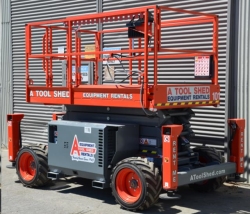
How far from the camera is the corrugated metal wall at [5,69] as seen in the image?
44.1ft

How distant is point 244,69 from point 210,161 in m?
1.89

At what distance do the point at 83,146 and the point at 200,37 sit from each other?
330cm

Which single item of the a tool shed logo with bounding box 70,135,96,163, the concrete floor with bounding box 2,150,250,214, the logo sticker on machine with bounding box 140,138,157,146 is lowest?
the concrete floor with bounding box 2,150,250,214

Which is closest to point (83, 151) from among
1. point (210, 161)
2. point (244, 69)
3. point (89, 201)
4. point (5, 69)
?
point (89, 201)

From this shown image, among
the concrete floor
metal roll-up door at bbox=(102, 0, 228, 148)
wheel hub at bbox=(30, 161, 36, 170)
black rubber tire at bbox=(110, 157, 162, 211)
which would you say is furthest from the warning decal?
wheel hub at bbox=(30, 161, 36, 170)

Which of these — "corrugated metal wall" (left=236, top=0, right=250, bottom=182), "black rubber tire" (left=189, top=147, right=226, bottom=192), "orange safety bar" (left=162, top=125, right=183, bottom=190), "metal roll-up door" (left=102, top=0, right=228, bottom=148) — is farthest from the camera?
"metal roll-up door" (left=102, top=0, right=228, bottom=148)

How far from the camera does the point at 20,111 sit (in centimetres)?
1318

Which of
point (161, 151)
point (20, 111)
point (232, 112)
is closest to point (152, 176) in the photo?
point (161, 151)

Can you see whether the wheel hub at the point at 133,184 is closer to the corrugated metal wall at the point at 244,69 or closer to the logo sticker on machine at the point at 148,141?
the logo sticker on machine at the point at 148,141

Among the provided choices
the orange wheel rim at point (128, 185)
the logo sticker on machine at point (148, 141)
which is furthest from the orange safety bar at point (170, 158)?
the logo sticker on machine at point (148, 141)

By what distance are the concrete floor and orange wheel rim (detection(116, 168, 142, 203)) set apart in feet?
0.77

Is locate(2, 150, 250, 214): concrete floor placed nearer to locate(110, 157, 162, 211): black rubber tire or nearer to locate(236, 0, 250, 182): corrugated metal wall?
locate(110, 157, 162, 211): black rubber tire

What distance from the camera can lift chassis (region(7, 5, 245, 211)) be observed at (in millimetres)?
6922

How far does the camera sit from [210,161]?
7984 millimetres
